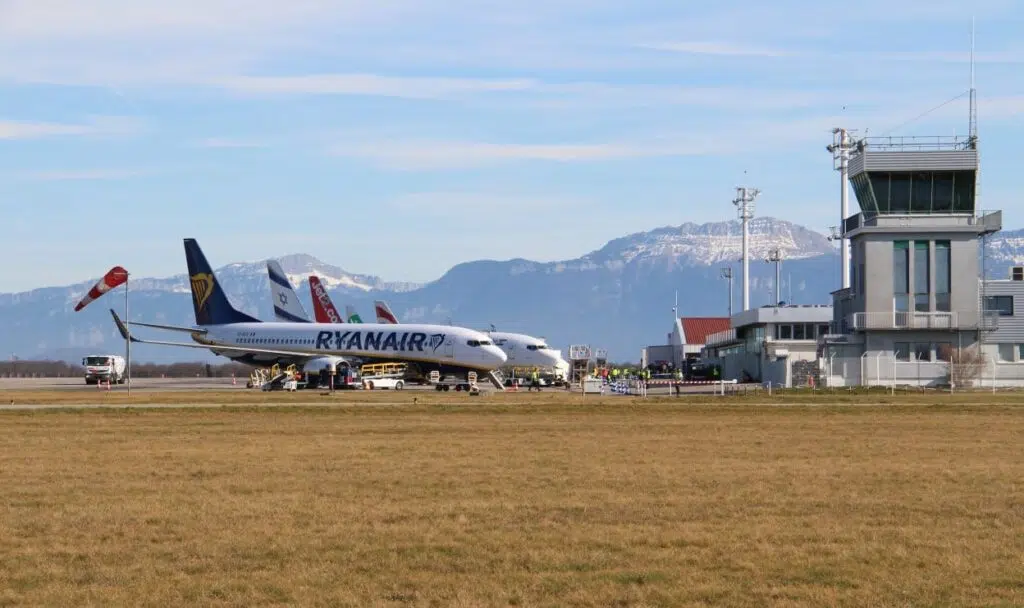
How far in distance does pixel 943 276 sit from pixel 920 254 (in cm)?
182

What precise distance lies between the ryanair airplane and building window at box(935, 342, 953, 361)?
82.4ft

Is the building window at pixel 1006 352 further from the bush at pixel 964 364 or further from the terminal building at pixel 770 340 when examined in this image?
the terminal building at pixel 770 340

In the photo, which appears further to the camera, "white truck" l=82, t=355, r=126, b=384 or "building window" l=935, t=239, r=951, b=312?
"white truck" l=82, t=355, r=126, b=384

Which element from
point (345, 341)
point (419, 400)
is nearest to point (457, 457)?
point (419, 400)

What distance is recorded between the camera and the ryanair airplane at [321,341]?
8506 cm

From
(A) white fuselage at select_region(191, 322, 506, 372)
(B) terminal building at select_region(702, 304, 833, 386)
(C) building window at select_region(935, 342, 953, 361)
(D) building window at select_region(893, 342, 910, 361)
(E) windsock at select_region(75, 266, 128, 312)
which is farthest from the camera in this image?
(B) terminal building at select_region(702, 304, 833, 386)

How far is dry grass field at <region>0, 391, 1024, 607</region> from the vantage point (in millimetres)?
14438

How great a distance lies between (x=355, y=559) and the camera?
16109mm

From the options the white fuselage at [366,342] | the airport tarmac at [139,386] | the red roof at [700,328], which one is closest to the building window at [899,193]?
the white fuselage at [366,342]

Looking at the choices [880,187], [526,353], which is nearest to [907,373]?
[880,187]

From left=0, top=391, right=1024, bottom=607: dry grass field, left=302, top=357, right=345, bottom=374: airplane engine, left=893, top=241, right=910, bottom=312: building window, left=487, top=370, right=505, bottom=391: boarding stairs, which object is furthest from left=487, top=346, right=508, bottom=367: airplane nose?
left=0, top=391, right=1024, bottom=607: dry grass field

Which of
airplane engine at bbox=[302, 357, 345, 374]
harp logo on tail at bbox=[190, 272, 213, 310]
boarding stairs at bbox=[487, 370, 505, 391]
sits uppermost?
harp logo on tail at bbox=[190, 272, 213, 310]

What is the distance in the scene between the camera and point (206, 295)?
10362 cm

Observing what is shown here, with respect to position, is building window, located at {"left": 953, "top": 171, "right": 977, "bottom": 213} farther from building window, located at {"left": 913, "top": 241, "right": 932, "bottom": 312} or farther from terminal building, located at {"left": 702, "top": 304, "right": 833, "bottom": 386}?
terminal building, located at {"left": 702, "top": 304, "right": 833, "bottom": 386}
